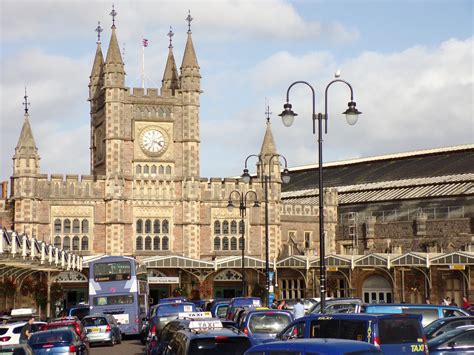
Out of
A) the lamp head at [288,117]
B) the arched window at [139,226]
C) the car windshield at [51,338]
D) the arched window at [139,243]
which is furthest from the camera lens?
the arched window at [139,226]

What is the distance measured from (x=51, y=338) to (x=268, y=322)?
6429mm

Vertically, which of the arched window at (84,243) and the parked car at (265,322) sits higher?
the arched window at (84,243)

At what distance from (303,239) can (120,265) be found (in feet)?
124

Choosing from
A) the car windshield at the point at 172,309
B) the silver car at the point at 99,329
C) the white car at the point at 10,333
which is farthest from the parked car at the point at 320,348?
the silver car at the point at 99,329

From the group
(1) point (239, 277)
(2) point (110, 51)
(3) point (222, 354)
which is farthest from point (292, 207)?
(3) point (222, 354)

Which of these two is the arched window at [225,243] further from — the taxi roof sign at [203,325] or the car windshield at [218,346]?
the car windshield at [218,346]

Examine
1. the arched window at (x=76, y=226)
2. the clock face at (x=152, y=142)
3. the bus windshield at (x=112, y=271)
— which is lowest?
the bus windshield at (x=112, y=271)

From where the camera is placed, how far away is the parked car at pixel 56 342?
90.0 ft

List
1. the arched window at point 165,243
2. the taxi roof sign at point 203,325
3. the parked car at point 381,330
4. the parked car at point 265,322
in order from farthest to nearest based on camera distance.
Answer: the arched window at point 165,243 < the parked car at point 265,322 < the taxi roof sign at point 203,325 < the parked car at point 381,330

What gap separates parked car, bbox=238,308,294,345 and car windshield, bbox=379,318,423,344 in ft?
21.8

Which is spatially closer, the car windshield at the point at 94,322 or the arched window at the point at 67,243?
the car windshield at the point at 94,322

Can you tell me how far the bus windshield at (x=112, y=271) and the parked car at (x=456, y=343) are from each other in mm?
26269

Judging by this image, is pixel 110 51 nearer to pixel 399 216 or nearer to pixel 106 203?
pixel 106 203

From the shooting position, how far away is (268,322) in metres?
27.2
